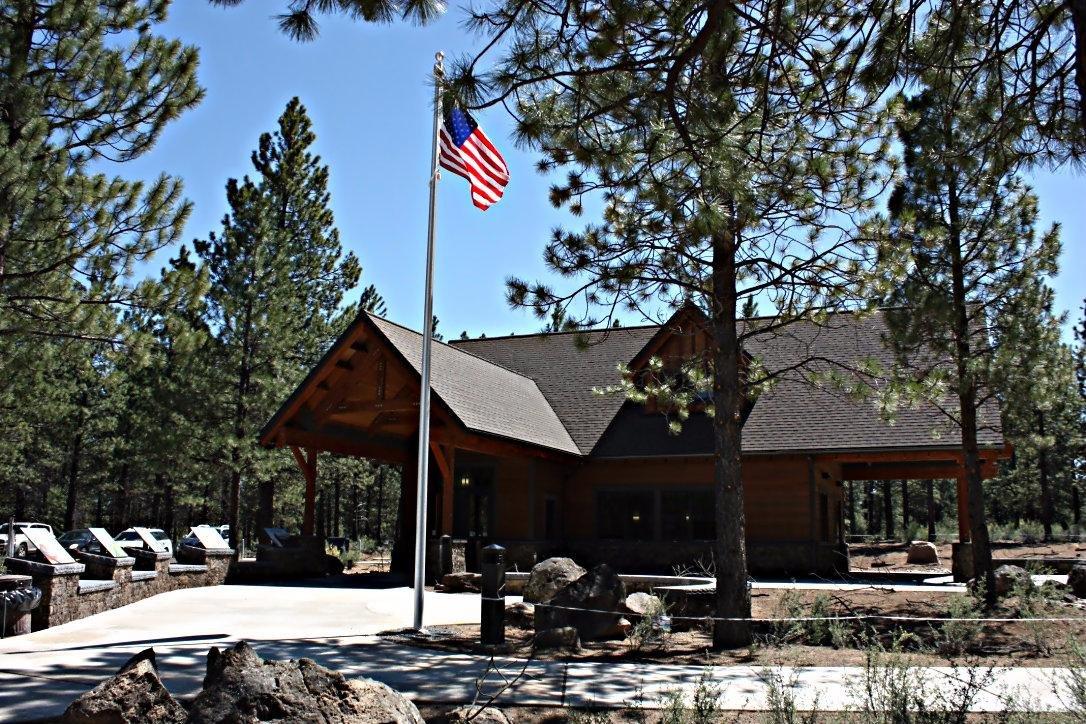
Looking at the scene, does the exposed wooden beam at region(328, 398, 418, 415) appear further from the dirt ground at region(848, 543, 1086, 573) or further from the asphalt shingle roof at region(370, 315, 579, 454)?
the dirt ground at region(848, 543, 1086, 573)

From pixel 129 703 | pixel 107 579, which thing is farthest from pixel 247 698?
pixel 107 579

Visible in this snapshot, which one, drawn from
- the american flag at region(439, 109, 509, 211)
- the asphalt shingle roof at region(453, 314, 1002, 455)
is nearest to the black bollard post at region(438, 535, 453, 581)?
the asphalt shingle roof at region(453, 314, 1002, 455)

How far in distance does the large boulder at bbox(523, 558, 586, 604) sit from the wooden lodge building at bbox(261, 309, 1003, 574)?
6067 millimetres

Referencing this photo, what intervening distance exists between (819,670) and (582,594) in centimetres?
323

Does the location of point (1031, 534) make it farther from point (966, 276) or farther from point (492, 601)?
point (492, 601)

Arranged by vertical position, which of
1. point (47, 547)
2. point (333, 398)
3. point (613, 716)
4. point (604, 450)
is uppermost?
point (333, 398)

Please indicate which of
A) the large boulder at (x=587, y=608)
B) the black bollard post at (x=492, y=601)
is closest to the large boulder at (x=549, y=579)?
the large boulder at (x=587, y=608)

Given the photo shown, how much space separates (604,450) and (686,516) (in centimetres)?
283

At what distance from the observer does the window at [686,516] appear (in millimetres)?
22109

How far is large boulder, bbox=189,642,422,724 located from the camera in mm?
4242

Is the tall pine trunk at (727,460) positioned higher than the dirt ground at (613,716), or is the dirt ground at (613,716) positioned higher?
the tall pine trunk at (727,460)

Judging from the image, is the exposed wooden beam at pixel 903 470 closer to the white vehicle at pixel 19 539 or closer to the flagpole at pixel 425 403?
the flagpole at pixel 425 403

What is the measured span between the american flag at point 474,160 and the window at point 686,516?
453 inches

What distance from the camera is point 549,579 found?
11789 mm
